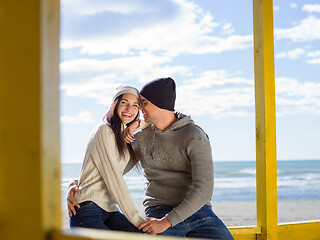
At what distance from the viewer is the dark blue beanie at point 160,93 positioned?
9.20 feet

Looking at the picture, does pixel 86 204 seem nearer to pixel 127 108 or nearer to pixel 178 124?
pixel 127 108

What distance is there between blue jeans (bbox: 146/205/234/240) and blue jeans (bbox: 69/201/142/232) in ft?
0.81

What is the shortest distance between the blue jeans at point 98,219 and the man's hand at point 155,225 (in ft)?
0.19

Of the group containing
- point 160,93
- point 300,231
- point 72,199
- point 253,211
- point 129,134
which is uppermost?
point 160,93

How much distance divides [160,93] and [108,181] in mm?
699

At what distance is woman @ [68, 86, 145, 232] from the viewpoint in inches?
97.2

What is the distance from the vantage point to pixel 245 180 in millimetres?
17547

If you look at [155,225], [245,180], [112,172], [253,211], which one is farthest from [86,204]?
[245,180]

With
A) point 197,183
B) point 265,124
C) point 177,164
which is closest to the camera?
point 197,183

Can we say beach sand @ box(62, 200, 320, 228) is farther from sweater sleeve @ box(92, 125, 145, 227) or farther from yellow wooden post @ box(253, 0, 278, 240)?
sweater sleeve @ box(92, 125, 145, 227)
